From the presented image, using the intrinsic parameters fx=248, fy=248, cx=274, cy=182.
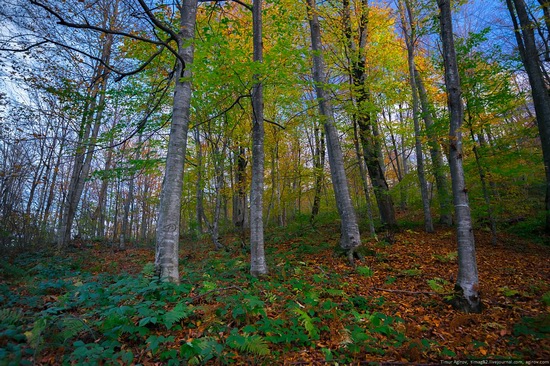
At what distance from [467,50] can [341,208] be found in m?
6.63

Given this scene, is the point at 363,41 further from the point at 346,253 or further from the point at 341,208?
the point at 346,253

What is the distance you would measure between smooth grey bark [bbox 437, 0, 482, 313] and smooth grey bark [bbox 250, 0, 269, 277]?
3738mm

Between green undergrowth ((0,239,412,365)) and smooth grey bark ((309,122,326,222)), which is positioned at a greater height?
smooth grey bark ((309,122,326,222))

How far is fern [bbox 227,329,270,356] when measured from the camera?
2784 millimetres

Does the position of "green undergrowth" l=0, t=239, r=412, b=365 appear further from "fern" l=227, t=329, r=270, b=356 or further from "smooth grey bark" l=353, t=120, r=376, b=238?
"smooth grey bark" l=353, t=120, r=376, b=238

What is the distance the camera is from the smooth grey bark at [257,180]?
5848 millimetres

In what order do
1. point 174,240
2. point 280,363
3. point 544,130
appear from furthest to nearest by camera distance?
point 544,130 → point 174,240 → point 280,363

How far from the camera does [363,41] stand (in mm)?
9727

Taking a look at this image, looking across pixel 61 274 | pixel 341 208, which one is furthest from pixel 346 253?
pixel 61 274

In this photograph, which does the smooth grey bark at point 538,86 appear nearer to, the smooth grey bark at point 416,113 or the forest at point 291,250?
the forest at point 291,250

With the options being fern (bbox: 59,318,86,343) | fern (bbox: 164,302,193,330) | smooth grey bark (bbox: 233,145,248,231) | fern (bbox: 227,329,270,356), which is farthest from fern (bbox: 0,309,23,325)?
smooth grey bark (bbox: 233,145,248,231)

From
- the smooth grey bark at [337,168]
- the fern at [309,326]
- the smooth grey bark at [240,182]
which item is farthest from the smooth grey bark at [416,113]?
the fern at [309,326]

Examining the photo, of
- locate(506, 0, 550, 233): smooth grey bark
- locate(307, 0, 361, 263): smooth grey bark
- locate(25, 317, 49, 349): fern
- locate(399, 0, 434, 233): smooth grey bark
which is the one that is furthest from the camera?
locate(399, 0, 434, 233): smooth grey bark

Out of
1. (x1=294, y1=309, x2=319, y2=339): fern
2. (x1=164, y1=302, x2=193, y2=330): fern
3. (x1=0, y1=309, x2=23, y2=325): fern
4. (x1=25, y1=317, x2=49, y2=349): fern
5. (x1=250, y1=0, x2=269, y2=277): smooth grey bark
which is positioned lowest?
(x1=294, y1=309, x2=319, y2=339): fern
